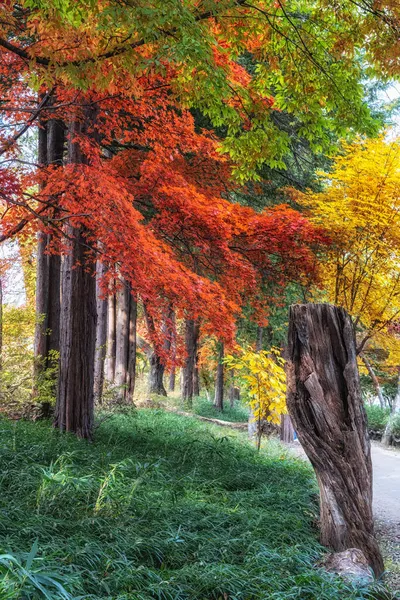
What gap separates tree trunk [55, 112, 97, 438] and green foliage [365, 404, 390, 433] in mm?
16051

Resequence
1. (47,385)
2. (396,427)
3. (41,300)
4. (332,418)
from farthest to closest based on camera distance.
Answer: (396,427) < (41,300) < (47,385) < (332,418)

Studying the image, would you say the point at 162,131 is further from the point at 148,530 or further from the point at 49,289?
the point at 148,530

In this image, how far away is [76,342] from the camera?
24.7 feet

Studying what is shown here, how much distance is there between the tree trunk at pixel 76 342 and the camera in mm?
7535

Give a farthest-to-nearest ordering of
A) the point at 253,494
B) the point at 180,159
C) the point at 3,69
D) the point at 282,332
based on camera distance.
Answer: the point at 282,332 → the point at 180,159 → the point at 3,69 → the point at 253,494

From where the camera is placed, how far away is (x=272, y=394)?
9203 millimetres

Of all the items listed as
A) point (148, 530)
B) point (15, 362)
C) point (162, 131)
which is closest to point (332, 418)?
point (148, 530)

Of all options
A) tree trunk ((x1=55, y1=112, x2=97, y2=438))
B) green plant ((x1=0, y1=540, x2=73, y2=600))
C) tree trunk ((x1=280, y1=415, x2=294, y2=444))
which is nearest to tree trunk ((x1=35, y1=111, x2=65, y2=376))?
tree trunk ((x1=55, y1=112, x2=97, y2=438))

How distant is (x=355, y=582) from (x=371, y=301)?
32.2 ft

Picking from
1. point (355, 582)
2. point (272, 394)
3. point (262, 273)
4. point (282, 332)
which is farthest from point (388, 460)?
point (355, 582)

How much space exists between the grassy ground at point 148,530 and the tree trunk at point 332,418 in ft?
1.37

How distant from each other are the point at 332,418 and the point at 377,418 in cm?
1864

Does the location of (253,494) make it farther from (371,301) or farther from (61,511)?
(371,301)

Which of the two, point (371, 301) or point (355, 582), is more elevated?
point (371, 301)
